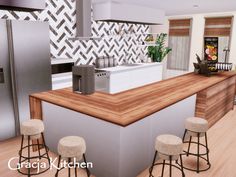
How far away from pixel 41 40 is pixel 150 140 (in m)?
2.24

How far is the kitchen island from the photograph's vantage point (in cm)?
225

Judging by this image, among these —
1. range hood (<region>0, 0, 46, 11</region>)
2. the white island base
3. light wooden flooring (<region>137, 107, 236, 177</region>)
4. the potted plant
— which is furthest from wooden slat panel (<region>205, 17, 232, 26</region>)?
range hood (<region>0, 0, 46, 11</region>)

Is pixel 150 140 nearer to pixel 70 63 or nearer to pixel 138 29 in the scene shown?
pixel 70 63

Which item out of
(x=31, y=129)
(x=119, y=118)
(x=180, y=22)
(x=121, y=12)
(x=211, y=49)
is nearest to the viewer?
(x=119, y=118)

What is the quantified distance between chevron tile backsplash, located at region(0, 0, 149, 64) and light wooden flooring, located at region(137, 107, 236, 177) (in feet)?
10.3

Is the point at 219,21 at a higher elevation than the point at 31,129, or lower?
higher

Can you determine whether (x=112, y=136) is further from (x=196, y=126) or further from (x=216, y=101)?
(x=216, y=101)

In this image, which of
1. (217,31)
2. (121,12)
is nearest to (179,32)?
(217,31)

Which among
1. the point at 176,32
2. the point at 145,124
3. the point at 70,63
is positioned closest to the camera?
the point at 145,124

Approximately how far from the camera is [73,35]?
16.3 feet

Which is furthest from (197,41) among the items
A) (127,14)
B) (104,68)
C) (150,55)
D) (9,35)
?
(9,35)

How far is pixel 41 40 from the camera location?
3.52 metres

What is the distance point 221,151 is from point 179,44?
5.22 metres

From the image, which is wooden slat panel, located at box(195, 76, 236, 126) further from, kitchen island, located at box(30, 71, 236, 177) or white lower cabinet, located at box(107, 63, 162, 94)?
white lower cabinet, located at box(107, 63, 162, 94)
